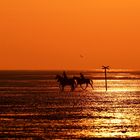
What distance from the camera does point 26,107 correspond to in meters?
45.9

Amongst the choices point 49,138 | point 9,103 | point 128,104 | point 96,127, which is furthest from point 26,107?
point 49,138

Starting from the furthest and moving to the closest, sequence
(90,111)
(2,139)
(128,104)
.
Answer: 1. (128,104)
2. (90,111)
3. (2,139)

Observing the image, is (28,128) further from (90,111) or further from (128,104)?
(128,104)

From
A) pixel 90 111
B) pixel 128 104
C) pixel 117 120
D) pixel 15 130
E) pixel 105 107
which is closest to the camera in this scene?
pixel 15 130

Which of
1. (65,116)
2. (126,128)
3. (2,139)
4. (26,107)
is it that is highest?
(26,107)

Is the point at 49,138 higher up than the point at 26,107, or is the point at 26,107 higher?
the point at 26,107

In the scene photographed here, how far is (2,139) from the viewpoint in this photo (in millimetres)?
30984

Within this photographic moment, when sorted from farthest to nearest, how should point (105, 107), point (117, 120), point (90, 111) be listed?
point (105, 107), point (90, 111), point (117, 120)

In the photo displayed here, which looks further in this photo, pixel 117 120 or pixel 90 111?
pixel 90 111

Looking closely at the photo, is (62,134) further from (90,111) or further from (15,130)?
(90,111)

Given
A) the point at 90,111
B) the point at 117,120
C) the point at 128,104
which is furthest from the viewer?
the point at 128,104

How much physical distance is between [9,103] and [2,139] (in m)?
18.1

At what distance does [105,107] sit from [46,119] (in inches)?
340

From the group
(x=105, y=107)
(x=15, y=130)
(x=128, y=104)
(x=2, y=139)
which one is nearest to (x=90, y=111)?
(x=105, y=107)
